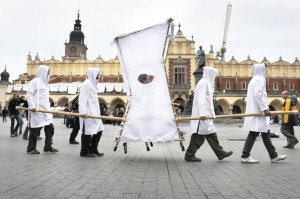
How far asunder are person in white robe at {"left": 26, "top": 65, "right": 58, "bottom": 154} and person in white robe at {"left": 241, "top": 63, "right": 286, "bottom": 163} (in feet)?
13.1

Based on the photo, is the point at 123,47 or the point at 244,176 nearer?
the point at 244,176

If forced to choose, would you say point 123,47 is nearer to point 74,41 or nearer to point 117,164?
point 117,164

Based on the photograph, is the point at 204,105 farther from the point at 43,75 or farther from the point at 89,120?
the point at 43,75

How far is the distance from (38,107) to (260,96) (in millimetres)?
4439

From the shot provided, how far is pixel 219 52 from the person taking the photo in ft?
294

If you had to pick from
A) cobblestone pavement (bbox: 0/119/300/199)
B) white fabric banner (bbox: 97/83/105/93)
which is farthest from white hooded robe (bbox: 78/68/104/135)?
white fabric banner (bbox: 97/83/105/93)

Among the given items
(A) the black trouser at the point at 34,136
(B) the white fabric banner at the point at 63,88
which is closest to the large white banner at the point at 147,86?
(A) the black trouser at the point at 34,136

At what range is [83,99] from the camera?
6578 millimetres

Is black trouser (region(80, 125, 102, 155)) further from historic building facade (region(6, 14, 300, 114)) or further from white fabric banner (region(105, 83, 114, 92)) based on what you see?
white fabric banner (region(105, 83, 114, 92))

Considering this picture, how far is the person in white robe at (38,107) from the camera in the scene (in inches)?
267

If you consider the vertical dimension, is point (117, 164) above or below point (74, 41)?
below

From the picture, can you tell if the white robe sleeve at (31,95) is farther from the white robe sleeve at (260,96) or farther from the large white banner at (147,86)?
the white robe sleeve at (260,96)

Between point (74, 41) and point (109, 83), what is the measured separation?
33.6 metres

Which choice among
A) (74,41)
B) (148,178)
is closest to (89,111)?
(148,178)
